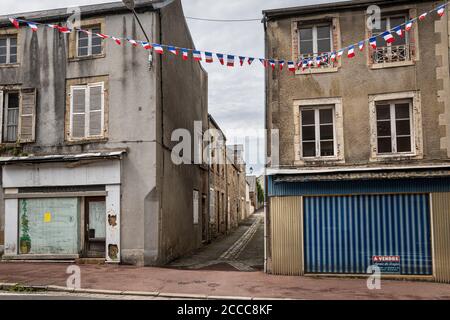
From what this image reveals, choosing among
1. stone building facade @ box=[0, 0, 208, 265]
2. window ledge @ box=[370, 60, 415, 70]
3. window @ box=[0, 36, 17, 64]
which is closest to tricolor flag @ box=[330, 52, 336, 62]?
window ledge @ box=[370, 60, 415, 70]

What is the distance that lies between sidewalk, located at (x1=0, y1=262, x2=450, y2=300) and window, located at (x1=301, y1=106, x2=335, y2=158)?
3.43 m

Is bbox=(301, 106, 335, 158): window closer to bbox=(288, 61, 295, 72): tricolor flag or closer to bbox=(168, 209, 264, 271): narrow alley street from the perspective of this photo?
bbox=(288, 61, 295, 72): tricolor flag

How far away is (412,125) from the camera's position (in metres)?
11.1

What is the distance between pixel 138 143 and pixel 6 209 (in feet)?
16.5

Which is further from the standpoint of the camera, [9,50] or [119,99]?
[9,50]

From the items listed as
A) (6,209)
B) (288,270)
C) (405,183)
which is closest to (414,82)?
(405,183)

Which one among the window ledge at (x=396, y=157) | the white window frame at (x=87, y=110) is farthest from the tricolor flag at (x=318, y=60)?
the white window frame at (x=87, y=110)

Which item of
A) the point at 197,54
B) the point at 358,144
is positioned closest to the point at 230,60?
the point at 197,54

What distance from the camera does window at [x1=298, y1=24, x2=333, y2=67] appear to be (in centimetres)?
1182

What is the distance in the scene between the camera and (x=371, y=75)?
37.5 feet

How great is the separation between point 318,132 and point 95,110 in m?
7.11

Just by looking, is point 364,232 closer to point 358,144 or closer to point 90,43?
point 358,144

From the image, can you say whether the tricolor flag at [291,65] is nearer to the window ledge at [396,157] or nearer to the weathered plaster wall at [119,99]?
the window ledge at [396,157]

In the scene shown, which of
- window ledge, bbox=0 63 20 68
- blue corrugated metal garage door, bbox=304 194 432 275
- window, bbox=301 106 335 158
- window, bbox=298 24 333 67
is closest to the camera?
blue corrugated metal garage door, bbox=304 194 432 275
